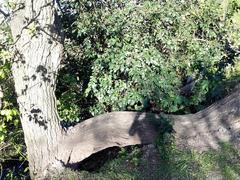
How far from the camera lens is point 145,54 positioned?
644cm

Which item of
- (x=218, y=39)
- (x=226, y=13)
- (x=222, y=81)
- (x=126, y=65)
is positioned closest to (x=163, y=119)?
(x=126, y=65)

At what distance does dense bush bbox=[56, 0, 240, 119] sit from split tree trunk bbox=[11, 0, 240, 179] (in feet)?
1.99

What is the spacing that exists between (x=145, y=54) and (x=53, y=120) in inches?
73.3

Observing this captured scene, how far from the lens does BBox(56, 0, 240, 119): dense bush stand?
650 cm

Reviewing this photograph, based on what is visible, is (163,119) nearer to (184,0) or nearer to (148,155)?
(148,155)

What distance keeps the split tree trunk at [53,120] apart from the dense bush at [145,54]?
1.99ft

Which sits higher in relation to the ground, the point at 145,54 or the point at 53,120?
the point at 145,54

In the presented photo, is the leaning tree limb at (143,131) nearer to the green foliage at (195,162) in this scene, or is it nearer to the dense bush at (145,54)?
the green foliage at (195,162)

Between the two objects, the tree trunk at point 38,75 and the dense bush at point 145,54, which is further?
the dense bush at point 145,54

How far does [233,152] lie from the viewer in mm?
5488

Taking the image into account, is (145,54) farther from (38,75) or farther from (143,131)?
(38,75)

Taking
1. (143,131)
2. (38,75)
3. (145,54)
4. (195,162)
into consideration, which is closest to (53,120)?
(38,75)

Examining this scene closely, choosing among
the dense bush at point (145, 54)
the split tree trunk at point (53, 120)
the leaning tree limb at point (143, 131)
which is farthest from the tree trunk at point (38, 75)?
the dense bush at point (145, 54)

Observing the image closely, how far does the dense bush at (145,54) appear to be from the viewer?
6.50 m
